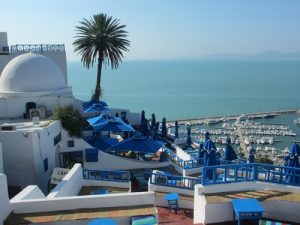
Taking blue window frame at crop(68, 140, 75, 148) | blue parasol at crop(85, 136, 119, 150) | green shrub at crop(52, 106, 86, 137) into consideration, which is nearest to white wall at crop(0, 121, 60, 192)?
green shrub at crop(52, 106, 86, 137)

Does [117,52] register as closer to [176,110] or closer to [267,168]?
[267,168]

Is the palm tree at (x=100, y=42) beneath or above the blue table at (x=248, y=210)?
above

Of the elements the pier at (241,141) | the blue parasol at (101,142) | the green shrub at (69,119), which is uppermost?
the green shrub at (69,119)

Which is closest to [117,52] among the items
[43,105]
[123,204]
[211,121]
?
[43,105]

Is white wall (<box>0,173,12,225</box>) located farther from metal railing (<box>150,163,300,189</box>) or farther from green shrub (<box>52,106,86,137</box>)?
green shrub (<box>52,106,86,137</box>)

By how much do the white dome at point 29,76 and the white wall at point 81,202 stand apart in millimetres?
15203

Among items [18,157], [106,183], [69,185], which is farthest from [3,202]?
[106,183]

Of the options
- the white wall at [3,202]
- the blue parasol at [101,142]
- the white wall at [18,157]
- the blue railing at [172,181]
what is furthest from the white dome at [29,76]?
the white wall at [3,202]

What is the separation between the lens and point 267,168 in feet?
39.8

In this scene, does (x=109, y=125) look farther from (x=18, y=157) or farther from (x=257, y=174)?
(x=257, y=174)

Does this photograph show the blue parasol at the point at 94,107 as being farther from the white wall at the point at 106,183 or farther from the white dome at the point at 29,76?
the white wall at the point at 106,183

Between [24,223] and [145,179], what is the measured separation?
9228 millimetres

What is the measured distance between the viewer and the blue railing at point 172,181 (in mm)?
16578

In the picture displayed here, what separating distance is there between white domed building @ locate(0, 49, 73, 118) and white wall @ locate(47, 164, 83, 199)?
9338mm
